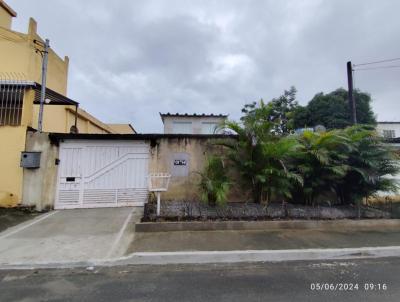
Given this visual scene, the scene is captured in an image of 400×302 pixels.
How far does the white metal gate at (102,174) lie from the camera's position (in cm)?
796

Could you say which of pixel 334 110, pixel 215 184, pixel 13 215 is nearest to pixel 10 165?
pixel 13 215

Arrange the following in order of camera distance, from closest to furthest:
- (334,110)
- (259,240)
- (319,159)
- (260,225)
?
(259,240), (260,225), (319,159), (334,110)

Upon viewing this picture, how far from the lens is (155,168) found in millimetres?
8414

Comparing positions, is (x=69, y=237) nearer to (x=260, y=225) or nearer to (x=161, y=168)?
(x=161, y=168)

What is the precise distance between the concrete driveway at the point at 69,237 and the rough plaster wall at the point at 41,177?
65 cm

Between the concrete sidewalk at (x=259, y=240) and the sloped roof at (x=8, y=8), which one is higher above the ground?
the sloped roof at (x=8, y=8)

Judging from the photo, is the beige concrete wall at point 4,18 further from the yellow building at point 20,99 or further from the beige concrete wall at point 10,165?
the beige concrete wall at point 10,165

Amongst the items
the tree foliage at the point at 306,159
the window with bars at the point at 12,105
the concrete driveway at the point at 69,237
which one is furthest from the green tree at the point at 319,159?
the window with bars at the point at 12,105

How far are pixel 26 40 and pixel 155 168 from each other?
23.0 ft

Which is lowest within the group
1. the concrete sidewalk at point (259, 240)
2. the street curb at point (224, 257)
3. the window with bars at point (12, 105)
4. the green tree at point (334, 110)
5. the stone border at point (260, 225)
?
the street curb at point (224, 257)

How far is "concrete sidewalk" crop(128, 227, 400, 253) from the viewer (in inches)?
191

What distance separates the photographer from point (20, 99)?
802 cm

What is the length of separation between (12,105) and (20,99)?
0.99ft

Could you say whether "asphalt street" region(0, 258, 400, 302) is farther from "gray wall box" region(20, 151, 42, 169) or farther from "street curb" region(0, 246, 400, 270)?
"gray wall box" region(20, 151, 42, 169)
